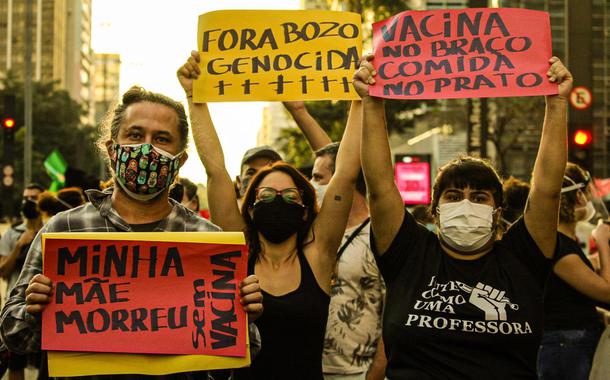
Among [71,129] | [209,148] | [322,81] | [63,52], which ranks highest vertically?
[63,52]

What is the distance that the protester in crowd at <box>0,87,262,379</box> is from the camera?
3230mm

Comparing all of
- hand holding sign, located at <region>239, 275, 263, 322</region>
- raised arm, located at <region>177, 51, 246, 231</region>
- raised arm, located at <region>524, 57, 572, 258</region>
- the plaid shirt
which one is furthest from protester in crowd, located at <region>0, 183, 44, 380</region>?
raised arm, located at <region>524, 57, 572, 258</region>

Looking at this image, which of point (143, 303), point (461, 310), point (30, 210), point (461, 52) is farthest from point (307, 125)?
point (30, 210)

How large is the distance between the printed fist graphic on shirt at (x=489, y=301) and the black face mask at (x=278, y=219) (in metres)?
1.05

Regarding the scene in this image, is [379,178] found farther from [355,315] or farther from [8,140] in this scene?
[8,140]

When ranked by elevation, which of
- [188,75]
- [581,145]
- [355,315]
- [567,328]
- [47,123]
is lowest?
[567,328]

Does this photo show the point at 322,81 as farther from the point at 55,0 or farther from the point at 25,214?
the point at 55,0

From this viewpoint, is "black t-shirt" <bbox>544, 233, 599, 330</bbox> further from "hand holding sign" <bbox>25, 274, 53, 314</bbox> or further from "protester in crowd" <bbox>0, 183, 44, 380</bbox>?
"protester in crowd" <bbox>0, 183, 44, 380</bbox>

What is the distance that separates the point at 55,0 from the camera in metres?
114

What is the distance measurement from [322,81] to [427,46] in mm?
658

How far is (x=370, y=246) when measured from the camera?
402 centimetres

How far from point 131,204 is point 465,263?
55.7 inches

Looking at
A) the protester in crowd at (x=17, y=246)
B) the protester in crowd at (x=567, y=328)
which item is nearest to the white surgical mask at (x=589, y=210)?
the protester in crowd at (x=567, y=328)

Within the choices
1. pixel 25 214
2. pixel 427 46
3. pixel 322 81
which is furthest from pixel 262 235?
pixel 25 214
